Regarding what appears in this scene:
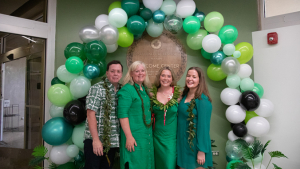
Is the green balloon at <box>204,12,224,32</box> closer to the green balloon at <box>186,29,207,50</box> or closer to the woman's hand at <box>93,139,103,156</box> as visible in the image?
the green balloon at <box>186,29,207,50</box>

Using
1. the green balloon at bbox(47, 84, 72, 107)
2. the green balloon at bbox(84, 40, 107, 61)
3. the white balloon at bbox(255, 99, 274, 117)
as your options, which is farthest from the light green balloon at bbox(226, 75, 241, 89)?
the green balloon at bbox(47, 84, 72, 107)

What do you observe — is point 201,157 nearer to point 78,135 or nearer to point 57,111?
point 78,135

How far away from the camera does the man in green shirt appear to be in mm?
1950

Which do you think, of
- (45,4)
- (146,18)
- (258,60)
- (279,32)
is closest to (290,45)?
(279,32)

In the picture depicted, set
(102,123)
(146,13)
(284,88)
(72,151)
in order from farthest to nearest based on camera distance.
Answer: (284,88) → (146,13) → (72,151) → (102,123)

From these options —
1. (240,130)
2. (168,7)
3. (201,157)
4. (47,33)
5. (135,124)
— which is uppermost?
(168,7)

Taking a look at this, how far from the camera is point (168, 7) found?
110 inches

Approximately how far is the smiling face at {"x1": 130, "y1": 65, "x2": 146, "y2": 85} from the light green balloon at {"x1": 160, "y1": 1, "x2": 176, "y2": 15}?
3.89 ft

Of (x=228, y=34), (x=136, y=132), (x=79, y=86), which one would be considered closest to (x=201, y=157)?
(x=136, y=132)

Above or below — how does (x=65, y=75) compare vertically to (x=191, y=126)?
above

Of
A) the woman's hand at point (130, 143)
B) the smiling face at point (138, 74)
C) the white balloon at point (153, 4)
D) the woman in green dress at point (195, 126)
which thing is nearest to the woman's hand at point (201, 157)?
the woman in green dress at point (195, 126)

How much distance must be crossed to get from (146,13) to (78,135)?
189 cm

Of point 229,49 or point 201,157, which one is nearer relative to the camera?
point 201,157

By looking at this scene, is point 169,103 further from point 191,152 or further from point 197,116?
point 191,152
